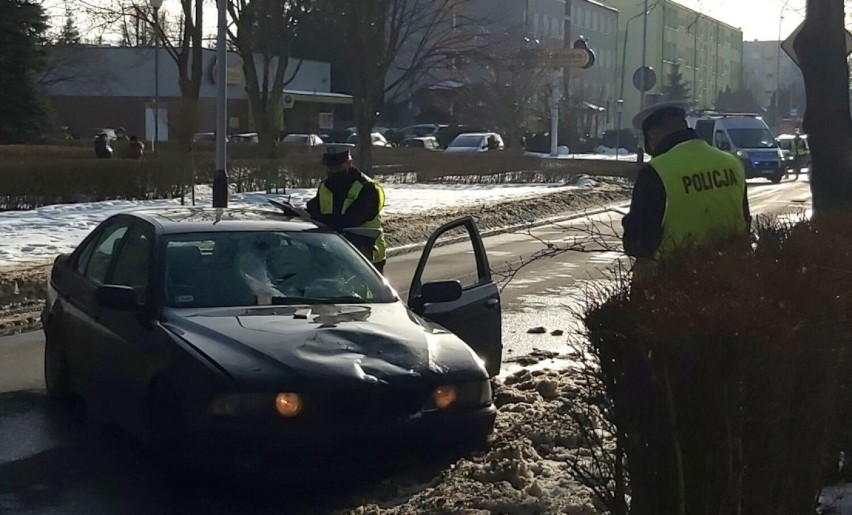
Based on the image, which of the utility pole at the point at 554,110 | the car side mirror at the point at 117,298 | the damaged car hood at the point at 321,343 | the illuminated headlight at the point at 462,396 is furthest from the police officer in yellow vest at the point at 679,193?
the utility pole at the point at 554,110

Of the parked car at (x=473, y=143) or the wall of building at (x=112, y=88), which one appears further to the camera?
the wall of building at (x=112, y=88)

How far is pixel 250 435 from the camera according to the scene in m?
6.10

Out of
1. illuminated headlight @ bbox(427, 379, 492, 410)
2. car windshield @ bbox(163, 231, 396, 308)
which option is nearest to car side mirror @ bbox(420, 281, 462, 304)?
car windshield @ bbox(163, 231, 396, 308)

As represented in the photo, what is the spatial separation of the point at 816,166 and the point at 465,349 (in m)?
3.63

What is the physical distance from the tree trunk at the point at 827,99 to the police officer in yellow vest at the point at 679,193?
2973mm

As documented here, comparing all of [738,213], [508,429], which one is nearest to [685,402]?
[738,213]

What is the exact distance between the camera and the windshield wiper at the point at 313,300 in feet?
24.0

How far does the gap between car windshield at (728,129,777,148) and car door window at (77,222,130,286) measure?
36.4 meters

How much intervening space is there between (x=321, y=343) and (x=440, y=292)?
143 cm

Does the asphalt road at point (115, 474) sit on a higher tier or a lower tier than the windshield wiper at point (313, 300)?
lower

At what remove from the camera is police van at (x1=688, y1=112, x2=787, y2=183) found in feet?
140

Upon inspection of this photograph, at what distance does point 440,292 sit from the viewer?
307 inches

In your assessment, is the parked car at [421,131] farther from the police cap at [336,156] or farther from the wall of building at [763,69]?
the police cap at [336,156]

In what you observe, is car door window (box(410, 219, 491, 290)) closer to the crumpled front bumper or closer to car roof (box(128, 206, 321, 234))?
car roof (box(128, 206, 321, 234))
